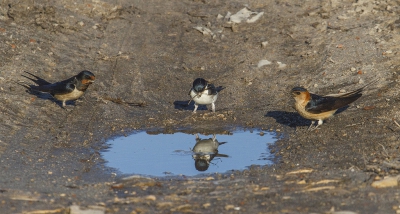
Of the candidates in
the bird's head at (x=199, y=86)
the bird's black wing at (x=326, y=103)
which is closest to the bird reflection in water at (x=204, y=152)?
the bird's head at (x=199, y=86)

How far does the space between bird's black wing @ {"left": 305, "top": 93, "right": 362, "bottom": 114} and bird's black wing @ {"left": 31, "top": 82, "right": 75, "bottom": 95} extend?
3514mm

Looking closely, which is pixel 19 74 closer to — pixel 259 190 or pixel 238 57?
pixel 238 57

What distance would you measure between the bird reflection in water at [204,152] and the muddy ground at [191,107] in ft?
1.83

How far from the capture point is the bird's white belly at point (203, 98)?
10.7 m

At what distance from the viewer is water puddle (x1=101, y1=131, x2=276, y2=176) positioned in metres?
8.41

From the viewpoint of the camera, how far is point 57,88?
10.6 metres

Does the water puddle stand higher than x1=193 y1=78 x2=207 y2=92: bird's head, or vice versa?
x1=193 y1=78 x2=207 y2=92: bird's head

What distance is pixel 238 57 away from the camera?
13.2 metres

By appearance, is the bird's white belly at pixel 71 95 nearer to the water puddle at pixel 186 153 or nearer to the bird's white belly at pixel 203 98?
the water puddle at pixel 186 153

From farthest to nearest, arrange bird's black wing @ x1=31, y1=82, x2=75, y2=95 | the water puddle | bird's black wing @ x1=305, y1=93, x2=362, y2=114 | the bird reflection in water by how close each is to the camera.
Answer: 1. bird's black wing @ x1=31, y1=82, x2=75, y2=95
2. bird's black wing @ x1=305, y1=93, x2=362, y2=114
3. the bird reflection in water
4. the water puddle

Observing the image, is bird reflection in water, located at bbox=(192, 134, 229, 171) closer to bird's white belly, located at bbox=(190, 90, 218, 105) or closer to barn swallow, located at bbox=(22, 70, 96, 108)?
bird's white belly, located at bbox=(190, 90, 218, 105)

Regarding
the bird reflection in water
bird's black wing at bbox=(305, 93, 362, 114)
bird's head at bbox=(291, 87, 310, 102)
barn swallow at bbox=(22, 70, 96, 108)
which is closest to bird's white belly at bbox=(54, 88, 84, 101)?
barn swallow at bbox=(22, 70, 96, 108)

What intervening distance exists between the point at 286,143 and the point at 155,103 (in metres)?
2.89

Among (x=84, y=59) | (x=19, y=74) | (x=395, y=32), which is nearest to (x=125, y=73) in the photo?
(x=84, y=59)
